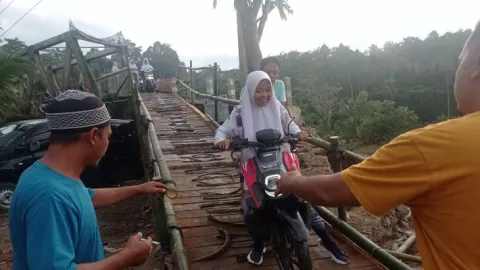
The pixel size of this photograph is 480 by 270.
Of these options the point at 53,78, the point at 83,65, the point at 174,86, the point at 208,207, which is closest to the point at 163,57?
the point at 174,86

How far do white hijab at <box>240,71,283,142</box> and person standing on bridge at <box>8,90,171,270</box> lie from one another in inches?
74.7

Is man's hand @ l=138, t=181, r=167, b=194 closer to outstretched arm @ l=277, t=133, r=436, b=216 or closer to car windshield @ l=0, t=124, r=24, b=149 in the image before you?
outstretched arm @ l=277, t=133, r=436, b=216

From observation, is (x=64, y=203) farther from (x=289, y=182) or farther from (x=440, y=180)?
(x=440, y=180)

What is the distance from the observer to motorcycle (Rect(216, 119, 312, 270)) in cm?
274

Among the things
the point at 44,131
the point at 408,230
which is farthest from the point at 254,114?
the point at 44,131

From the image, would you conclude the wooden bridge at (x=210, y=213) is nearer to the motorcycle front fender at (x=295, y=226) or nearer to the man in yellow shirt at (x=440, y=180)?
the motorcycle front fender at (x=295, y=226)

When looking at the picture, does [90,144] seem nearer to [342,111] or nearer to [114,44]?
[114,44]

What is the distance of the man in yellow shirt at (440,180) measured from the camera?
1.12 m

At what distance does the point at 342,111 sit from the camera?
2527 centimetres

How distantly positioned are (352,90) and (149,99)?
2131 cm

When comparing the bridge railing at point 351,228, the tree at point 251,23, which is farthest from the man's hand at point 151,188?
the tree at point 251,23

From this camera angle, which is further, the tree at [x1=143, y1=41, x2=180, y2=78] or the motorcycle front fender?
the tree at [x1=143, y1=41, x2=180, y2=78]

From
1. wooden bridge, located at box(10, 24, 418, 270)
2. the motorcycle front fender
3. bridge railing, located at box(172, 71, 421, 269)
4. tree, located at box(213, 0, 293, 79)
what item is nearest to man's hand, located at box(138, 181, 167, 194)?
wooden bridge, located at box(10, 24, 418, 270)

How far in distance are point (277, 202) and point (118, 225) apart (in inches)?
228
